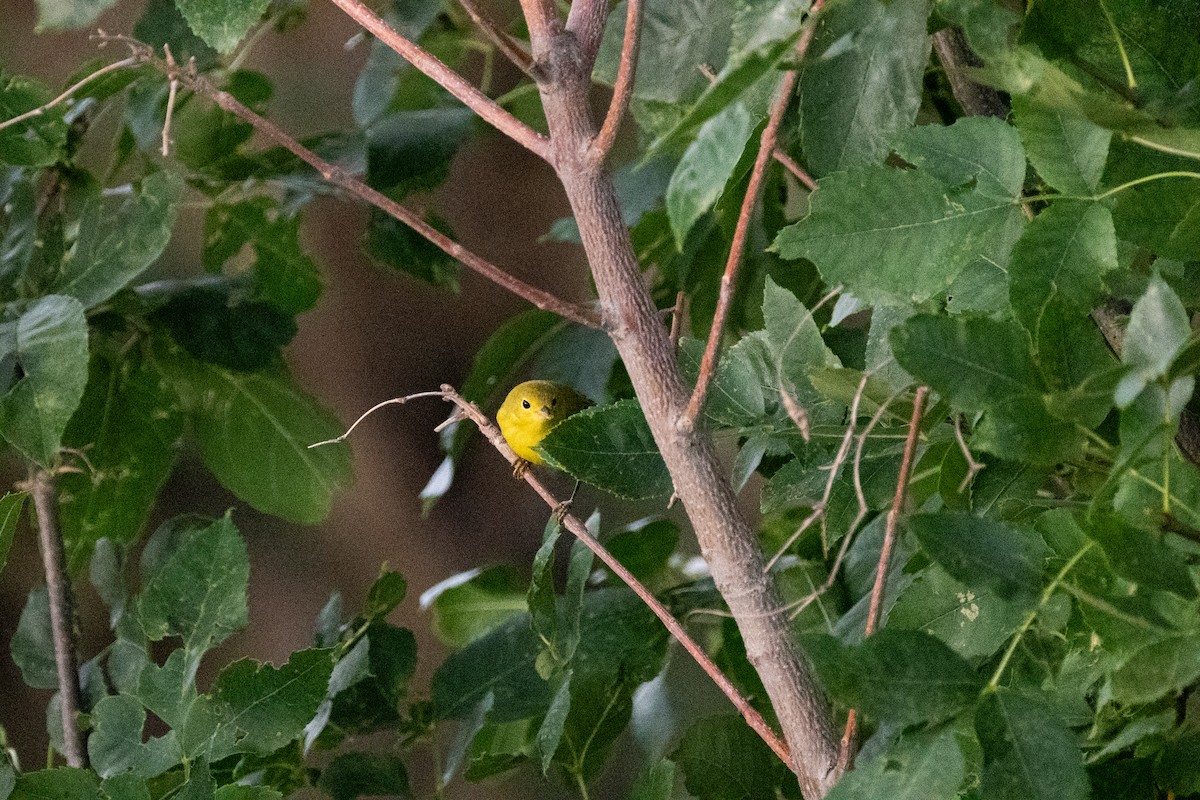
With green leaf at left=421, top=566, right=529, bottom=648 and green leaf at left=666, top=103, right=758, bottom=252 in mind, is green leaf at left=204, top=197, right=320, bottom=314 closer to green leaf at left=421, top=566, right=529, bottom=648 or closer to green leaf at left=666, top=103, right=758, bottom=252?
green leaf at left=421, top=566, right=529, bottom=648

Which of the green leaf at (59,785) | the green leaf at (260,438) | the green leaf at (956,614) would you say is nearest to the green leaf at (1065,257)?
the green leaf at (956,614)

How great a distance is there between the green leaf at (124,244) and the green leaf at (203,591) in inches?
8.6

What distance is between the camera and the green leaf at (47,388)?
2.06 ft

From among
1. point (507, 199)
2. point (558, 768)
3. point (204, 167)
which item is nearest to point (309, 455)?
point (204, 167)

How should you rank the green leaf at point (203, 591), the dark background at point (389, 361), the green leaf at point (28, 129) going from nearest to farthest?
1. the green leaf at point (203, 591)
2. the green leaf at point (28, 129)
3. the dark background at point (389, 361)

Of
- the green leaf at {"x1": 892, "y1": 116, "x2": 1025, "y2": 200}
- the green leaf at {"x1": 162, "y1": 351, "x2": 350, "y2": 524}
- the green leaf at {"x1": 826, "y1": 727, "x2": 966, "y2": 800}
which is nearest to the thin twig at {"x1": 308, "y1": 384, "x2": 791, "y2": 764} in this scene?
the green leaf at {"x1": 826, "y1": 727, "x2": 966, "y2": 800}

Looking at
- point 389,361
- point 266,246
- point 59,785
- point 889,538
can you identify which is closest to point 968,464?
point 889,538

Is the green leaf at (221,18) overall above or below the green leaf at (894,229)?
above

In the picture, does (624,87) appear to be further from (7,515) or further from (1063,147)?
(7,515)

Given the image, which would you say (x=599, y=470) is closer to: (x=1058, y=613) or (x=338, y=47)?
(x=1058, y=613)

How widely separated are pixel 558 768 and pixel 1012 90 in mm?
578

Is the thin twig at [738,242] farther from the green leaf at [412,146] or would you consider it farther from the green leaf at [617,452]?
the green leaf at [412,146]

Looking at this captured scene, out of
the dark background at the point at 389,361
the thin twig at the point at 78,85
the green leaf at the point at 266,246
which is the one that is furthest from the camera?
the dark background at the point at 389,361

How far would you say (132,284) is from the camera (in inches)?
37.6
